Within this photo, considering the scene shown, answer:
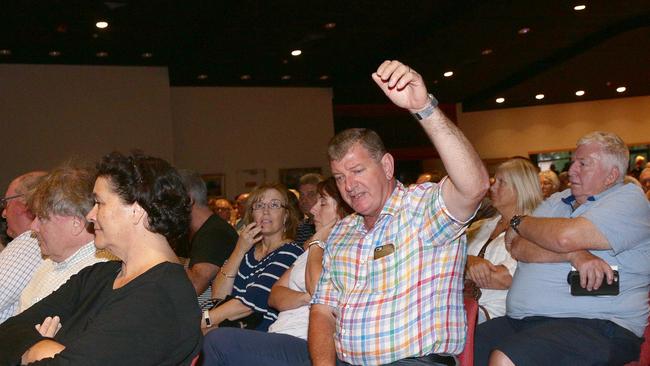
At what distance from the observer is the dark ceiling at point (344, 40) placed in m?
10.0

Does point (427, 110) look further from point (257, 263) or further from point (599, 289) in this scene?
point (257, 263)

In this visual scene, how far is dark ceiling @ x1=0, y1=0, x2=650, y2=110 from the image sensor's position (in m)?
10.0

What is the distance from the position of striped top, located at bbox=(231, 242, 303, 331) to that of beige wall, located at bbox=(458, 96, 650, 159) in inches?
588

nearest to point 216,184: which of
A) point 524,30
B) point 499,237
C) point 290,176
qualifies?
point 290,176

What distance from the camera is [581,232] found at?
2951 millimetres

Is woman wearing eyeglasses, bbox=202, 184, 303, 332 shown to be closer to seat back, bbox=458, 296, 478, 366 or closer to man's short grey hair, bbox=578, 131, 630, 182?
seat back, bbox=458, 296, 478, 366

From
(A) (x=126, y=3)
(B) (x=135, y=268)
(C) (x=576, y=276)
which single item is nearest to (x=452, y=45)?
(A) (x=126, y=3)

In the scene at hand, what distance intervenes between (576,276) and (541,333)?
0.31 m

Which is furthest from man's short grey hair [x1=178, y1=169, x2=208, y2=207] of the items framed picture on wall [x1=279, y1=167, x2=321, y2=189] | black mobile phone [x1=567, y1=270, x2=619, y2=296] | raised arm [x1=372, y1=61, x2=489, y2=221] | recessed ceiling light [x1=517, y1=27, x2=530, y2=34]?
framed picture on wall [x1=279, y1=167, x2=321, y2=189]

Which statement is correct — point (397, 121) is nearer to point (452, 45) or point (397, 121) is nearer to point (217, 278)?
point (452, 45)

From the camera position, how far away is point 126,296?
6.15ft

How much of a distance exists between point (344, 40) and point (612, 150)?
941cm

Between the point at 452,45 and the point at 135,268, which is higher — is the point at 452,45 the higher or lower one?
the higher one

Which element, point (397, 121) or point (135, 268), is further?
point (397, 121)
